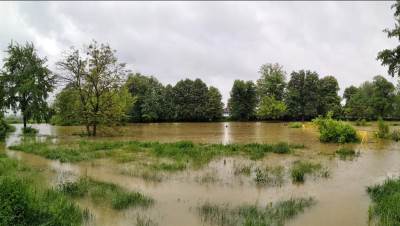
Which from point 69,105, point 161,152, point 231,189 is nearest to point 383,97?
point 69,105

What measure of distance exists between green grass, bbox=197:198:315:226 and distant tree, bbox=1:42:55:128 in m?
32.3

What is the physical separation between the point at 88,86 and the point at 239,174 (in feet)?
79.8

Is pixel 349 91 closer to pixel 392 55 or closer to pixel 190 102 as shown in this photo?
pixel 190 102

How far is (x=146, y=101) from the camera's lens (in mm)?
69938

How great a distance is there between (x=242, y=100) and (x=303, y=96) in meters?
12.6

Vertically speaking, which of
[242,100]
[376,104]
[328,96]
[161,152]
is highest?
[328,96]

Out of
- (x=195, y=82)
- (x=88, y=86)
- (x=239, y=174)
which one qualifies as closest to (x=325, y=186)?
(x=239, y=174)

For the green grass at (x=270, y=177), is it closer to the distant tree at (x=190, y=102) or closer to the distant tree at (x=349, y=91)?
the distant tree at (x=190, y=102)

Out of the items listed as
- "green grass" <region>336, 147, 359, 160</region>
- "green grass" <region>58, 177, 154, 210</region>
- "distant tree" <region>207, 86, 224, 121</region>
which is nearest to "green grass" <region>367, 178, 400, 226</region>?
"green grass" <region>58, 177, 154, 210</region>

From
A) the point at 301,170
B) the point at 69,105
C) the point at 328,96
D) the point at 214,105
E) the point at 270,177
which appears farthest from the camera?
the point at 328,96

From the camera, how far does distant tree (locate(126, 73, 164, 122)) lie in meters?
69.5

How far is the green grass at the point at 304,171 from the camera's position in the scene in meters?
12.8

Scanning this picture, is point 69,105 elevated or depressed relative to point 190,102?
depressed

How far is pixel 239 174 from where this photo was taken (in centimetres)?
1384
